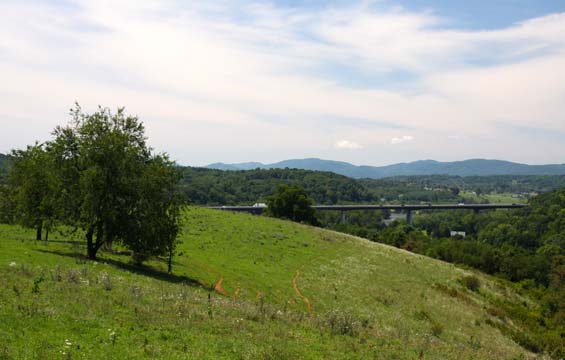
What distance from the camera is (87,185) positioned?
28.7 m

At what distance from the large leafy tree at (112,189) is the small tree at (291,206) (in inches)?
2649

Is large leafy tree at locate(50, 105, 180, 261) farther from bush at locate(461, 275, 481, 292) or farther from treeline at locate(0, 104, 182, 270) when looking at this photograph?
bush at locate(461, 275, 481, 292)

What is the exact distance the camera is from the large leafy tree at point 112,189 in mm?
29469

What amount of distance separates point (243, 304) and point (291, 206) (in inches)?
3034

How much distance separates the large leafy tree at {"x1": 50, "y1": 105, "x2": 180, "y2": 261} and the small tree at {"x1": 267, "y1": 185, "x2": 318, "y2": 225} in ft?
221

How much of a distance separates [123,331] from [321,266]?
111ft

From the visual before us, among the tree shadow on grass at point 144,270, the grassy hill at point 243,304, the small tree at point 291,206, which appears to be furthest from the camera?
the small tree at point 291,206

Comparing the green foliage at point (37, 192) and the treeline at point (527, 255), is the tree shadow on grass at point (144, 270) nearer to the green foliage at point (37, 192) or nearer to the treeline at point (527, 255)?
the green foliage at point (37, 192)

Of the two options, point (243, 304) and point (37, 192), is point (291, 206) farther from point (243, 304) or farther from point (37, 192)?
point (243, 304)

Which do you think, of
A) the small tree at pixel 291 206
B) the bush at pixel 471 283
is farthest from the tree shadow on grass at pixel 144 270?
the small tree at pixel 291 206

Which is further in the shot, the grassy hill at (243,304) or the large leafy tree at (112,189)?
the large leafy tree at (112,189)

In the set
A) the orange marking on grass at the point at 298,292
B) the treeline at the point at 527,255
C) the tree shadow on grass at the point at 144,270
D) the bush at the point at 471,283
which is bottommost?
the treeline at the point at 527,255

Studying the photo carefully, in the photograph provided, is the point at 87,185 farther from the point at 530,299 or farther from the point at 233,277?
the point at 530,299

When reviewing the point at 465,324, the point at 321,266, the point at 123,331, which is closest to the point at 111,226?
the point at 123,331
